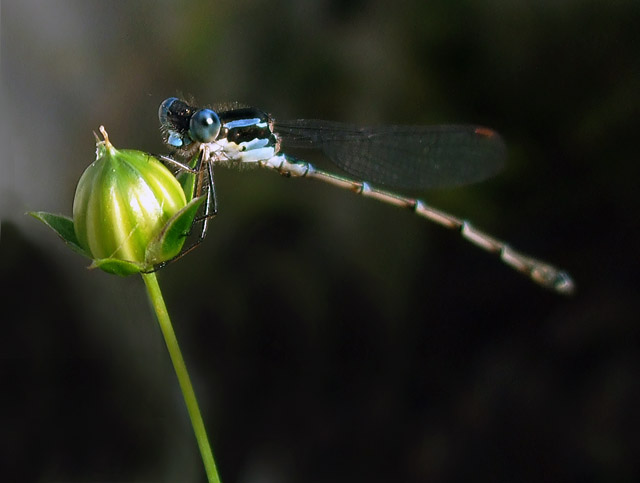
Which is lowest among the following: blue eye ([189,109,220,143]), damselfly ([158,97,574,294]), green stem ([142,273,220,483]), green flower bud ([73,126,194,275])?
green stem ([142,273,220,483])

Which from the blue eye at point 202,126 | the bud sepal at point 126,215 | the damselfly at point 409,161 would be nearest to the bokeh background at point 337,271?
the damselfly at point 409,161

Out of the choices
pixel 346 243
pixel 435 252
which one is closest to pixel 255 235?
pixel 346 243

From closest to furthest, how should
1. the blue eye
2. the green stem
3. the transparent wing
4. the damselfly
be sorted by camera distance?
the green stem < the blue eye < the damselfly < the transparent wing

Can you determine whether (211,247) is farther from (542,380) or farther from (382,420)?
(542,380)

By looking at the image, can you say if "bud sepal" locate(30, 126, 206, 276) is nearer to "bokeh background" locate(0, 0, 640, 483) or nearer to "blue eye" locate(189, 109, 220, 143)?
"blue eye" locate(189, 109, 220, 143)

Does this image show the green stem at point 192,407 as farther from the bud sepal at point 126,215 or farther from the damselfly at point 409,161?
the damselfly at point 409,161

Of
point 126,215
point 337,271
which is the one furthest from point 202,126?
point 337,271

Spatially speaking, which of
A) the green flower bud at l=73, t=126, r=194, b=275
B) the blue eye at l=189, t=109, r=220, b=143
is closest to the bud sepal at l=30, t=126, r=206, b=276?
the green flower bud at l=73, t=126, r=194, b=275
